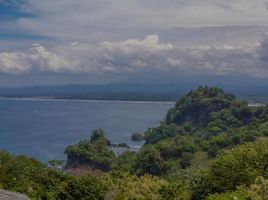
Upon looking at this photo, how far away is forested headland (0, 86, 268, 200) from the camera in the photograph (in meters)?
20.2

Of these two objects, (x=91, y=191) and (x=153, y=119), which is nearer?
(x=91, y=191)

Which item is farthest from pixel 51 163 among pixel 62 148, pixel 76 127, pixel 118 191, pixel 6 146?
pixel 76 127

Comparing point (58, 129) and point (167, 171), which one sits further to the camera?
point (58, 129)

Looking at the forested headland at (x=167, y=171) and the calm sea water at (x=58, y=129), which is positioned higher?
the forested headland at (x=167, y=171)

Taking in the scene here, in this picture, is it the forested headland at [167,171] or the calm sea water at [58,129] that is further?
the calm sea water at [58,129]

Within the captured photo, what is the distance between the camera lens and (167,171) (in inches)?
2064

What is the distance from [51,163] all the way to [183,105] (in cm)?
6180

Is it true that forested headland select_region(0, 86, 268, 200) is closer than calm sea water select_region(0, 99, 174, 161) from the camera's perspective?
Yes

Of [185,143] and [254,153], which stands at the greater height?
[254,153]

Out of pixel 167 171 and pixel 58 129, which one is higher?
pixel 167 171

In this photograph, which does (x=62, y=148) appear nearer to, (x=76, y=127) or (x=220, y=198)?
(x=76, y=127)

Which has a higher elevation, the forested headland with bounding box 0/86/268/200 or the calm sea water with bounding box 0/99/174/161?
the forested headland with bounding box 0/86/268/200

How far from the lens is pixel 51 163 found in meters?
38.0

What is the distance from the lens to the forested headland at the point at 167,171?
20188 mm
